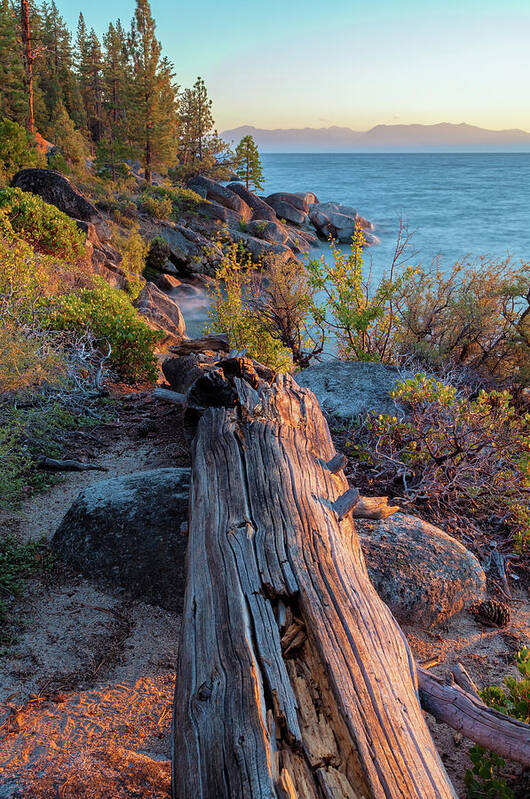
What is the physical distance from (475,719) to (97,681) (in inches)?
87.5

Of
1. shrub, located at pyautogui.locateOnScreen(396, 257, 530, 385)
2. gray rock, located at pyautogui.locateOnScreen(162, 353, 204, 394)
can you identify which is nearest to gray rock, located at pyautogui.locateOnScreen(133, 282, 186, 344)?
gray rock, located at pyautogui.locateOnScreen(162, 353, 204, 394)

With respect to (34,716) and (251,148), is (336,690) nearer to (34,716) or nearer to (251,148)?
(34,716)

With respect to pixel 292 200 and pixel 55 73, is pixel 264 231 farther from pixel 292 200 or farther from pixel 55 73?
pixel 55 73

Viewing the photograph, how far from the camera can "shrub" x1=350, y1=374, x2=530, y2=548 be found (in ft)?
18.0

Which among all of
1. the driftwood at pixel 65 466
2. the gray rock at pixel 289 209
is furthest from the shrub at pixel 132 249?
the gray rock at pixel 289 209

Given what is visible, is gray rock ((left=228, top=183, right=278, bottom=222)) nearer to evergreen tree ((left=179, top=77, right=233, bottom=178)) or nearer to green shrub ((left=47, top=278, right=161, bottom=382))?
evergreen tree ((left=179, top=77, right=233, bottom=178))

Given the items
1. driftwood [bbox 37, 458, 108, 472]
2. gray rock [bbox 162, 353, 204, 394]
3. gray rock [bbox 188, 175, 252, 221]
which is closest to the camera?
driftwood [bbox 37, 458, 108, 472]

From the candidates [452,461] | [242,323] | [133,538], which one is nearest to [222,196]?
[242,323]

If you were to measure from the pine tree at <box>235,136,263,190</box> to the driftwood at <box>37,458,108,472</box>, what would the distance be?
52113mm

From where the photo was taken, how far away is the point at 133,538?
174 inches

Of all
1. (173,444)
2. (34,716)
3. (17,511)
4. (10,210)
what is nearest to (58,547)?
(17,511)

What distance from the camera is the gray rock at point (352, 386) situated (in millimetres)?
7551

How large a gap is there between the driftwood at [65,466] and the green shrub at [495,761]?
4.77 metres

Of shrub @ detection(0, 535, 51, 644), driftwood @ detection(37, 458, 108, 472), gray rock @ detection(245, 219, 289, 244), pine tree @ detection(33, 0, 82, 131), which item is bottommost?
driftwood @ detection(37, 458, 108, 472)
